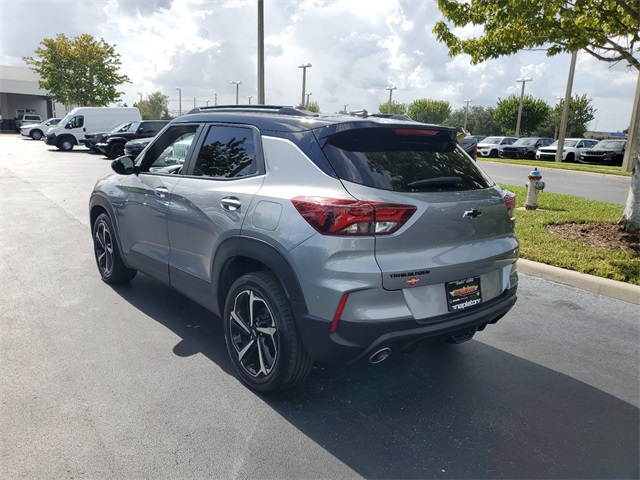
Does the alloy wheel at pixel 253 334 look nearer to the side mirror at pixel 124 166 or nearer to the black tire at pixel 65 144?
the side mirror at pixel 124 166

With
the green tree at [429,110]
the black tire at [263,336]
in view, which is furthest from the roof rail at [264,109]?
the green tree at [429,110]

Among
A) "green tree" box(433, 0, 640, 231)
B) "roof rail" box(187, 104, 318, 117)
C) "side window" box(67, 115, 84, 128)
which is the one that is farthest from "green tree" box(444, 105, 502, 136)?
"roof rail" box(187, 104, 318, 117)

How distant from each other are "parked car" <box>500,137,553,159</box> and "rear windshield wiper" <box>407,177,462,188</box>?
108 feet

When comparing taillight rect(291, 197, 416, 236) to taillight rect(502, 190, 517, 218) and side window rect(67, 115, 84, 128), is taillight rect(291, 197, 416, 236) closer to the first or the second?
taillight rect(502, 190, 517, 218)

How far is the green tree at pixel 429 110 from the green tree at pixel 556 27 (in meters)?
94.0

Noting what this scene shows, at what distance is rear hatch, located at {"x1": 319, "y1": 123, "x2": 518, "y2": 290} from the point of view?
9.41 ft

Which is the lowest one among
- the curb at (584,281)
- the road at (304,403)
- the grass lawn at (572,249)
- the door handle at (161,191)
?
the road at (304,403)

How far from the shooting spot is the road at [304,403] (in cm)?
268

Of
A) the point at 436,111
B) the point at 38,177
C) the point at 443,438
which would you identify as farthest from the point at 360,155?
the point at 436,111

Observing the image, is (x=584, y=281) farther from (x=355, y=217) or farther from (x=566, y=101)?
(x=566, y=101)

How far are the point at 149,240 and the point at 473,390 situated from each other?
2839 mm

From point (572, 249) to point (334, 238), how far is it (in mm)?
5075

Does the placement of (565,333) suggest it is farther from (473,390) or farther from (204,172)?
(204,172)

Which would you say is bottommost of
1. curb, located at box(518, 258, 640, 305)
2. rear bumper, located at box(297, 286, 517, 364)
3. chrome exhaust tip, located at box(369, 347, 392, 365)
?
curb, located at box(518, 258, 640, 305)
